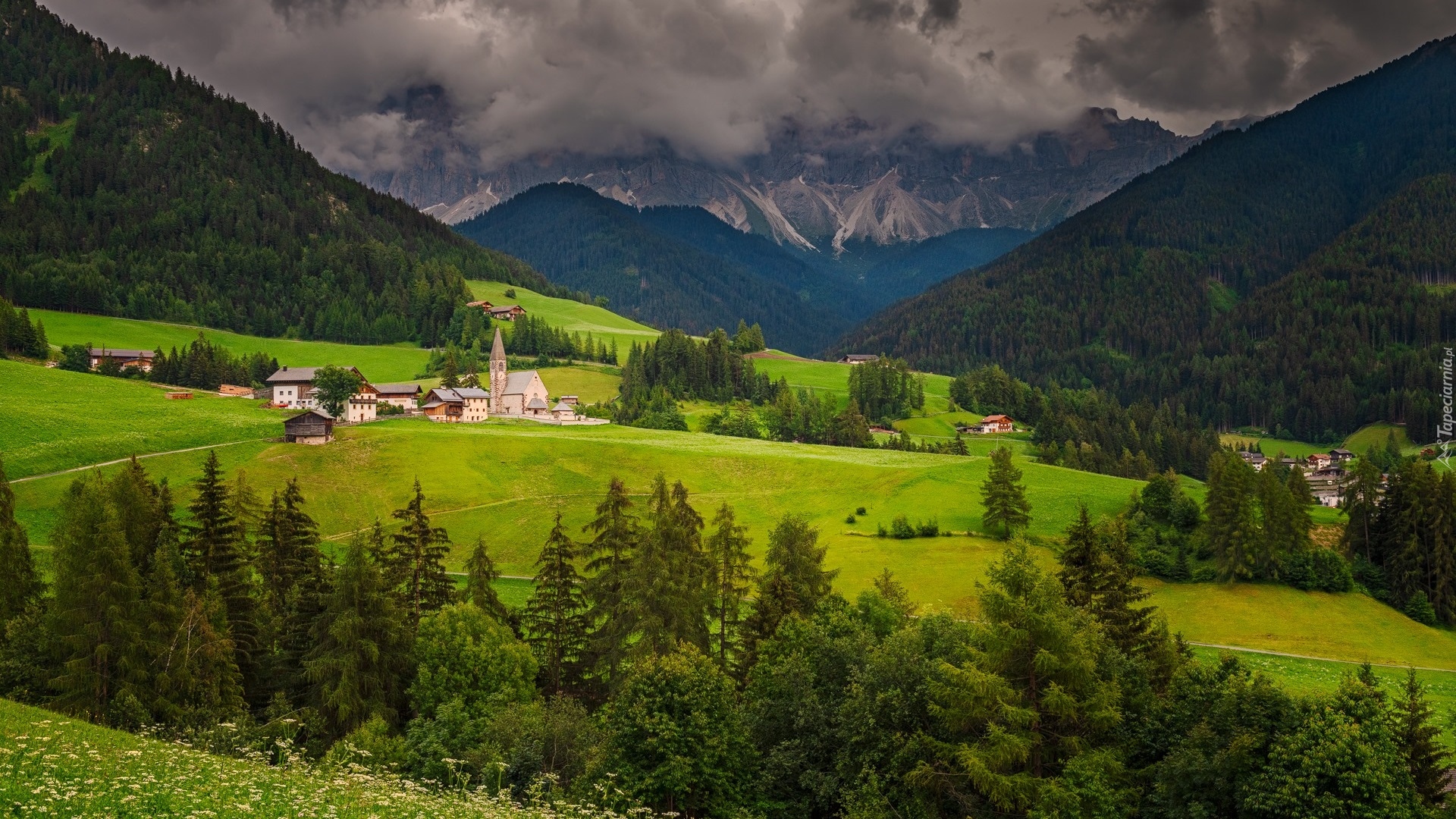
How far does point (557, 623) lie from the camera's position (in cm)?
4931

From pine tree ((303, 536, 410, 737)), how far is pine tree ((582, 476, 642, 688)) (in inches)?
374

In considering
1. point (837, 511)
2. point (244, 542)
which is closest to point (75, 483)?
point (244, 542)

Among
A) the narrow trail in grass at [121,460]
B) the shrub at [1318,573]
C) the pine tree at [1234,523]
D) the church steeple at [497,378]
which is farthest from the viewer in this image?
the church steeple at [497,378]

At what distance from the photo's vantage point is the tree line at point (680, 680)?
28.0 m

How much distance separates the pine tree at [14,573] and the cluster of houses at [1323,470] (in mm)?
148000

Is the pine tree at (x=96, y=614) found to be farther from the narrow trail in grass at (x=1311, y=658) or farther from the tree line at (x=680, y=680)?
the narrow trail in grass at (x=1311, y=658)

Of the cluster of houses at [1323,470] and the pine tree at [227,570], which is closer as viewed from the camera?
the pine tree at [227,570]

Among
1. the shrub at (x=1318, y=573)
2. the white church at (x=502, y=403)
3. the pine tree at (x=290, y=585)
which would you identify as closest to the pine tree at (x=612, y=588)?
the pine tree at (x=290, y=585)

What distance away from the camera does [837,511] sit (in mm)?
93000

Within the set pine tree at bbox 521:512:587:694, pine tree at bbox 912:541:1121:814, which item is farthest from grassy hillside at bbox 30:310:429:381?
pine tree at bbox 912:541:1121:814

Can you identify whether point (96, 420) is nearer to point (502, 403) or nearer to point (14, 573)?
point (502, 403)

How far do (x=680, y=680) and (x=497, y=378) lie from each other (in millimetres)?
124466

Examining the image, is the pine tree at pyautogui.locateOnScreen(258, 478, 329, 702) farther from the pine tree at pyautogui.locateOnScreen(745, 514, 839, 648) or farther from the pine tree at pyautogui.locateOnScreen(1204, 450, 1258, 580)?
the pine tree at pyautogui.locateOnScreen(1204, 450, 1258, 580)

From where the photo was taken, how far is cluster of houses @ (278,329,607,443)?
135875 millimetres
